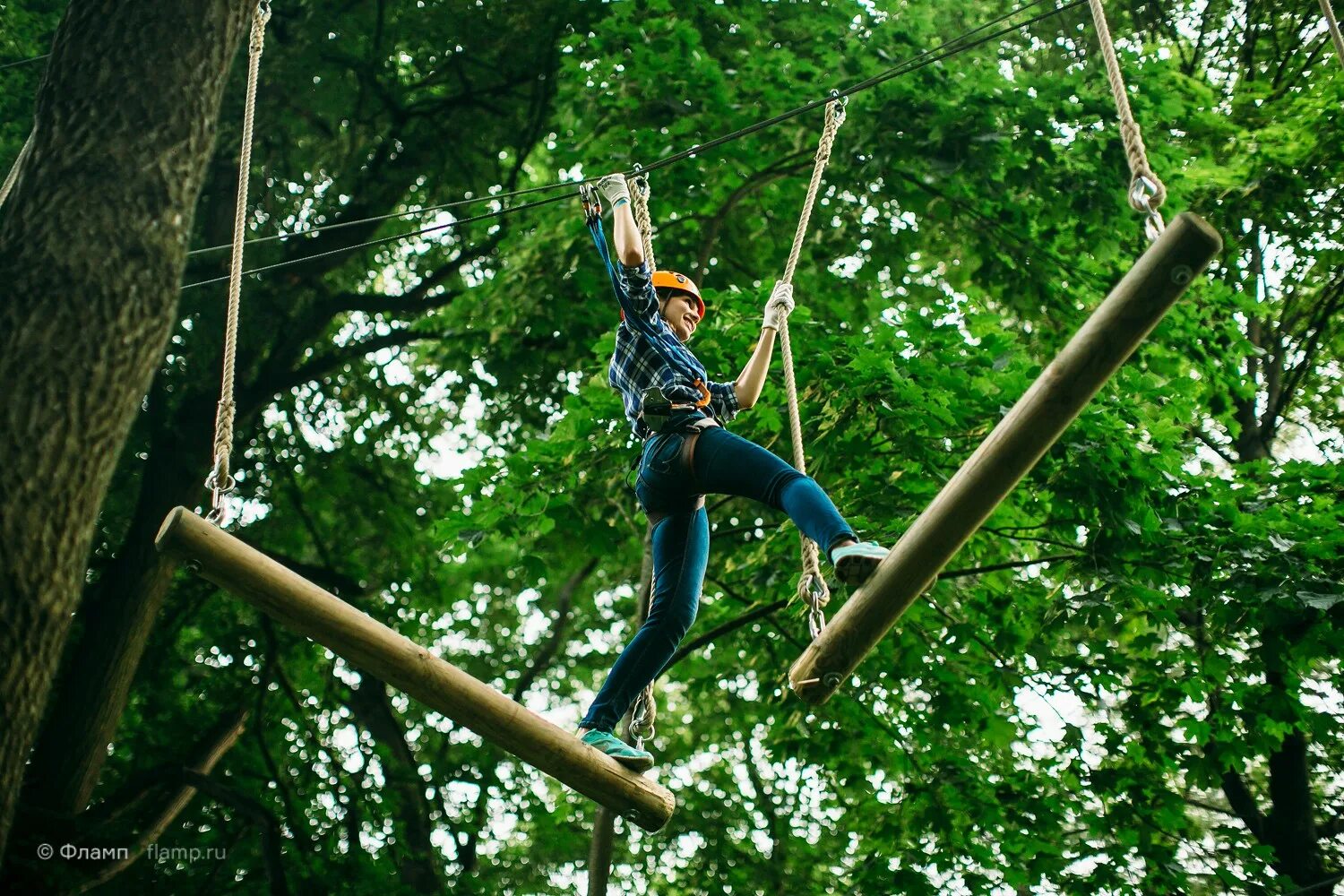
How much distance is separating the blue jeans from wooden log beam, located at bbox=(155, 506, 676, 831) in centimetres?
28

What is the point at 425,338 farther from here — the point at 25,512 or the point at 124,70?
the point at 25,512

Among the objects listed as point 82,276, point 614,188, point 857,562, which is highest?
point 82,276

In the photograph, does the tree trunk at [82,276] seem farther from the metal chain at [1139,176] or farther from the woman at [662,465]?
the metal chain at [1139,176]

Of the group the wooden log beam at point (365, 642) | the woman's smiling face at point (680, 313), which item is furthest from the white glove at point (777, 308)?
the wooden log beam at point (365, 642)

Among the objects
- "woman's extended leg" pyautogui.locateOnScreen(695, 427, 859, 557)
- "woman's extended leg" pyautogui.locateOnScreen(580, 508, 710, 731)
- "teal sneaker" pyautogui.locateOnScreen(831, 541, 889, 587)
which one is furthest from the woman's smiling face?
"teal sneaker" pyautogui.locateOnScreen(831, 541, 889, 587)

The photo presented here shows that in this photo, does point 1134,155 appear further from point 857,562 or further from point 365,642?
point 365,642

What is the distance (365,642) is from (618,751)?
2.38 ft

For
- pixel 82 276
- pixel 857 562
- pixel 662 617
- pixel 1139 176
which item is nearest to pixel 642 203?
pixel 662 617

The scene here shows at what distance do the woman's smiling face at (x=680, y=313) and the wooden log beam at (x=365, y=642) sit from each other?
1199 mm

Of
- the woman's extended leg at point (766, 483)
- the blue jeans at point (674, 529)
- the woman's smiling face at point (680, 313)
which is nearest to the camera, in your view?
the woman's extended leg at point (766, 483)

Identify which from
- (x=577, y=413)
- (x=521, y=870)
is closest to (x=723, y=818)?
(x=521, y=870)

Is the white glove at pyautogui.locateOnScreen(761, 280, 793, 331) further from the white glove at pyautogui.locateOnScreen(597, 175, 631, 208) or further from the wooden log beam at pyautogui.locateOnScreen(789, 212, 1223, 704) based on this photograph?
the wooden log beam at pyautogui.locateOnScreen(789, 212, 1223, 704)

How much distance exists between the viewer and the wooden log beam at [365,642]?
10.3 feet

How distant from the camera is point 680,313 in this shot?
3.70 m
